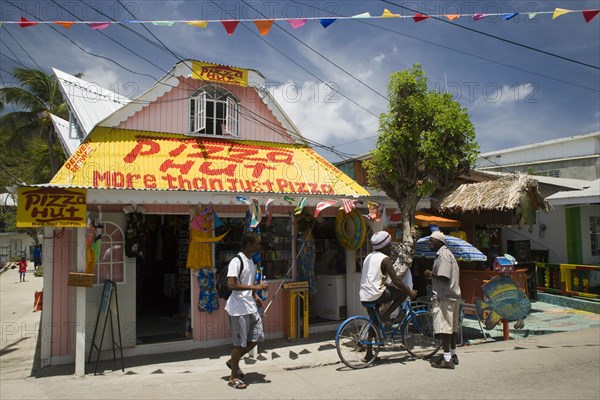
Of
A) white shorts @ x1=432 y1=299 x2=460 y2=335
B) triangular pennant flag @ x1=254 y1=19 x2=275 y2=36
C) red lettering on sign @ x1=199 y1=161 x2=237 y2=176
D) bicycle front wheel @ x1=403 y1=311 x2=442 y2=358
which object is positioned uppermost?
triangular pennant flag @ x1=254 y1=19 x2=275 y2=36

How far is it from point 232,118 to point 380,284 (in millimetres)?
5389

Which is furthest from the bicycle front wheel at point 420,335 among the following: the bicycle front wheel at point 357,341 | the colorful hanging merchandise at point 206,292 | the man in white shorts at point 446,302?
the colorful hanging merchandise at point 206,292

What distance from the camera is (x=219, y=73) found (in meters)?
9.98

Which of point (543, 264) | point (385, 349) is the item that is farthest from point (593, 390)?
point (543, 264)

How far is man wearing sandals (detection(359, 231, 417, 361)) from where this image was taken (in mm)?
6816

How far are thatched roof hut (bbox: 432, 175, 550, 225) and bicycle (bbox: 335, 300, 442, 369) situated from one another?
15.2 ft

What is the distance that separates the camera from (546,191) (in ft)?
50.1

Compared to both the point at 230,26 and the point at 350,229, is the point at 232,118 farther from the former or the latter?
the point at 350,229

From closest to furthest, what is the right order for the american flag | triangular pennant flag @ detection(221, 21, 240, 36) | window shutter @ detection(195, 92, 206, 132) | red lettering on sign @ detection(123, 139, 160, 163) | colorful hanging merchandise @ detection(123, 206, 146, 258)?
triangular pennant flag @ detection(221, 21, 240, 36), colorful hanging merchandise @ detection(123, 206, 146, 258), the american flag, red lettering on sign @ detection(123, 139, 160, 163), window shutter @ detection(195, 92, 206, 132)

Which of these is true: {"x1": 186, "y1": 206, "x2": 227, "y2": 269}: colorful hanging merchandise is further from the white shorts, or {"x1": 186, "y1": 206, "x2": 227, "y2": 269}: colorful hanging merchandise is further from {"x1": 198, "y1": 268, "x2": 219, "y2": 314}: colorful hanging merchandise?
the white shorts

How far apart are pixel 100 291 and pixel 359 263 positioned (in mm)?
5386

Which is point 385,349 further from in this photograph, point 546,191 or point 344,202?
point 546,191

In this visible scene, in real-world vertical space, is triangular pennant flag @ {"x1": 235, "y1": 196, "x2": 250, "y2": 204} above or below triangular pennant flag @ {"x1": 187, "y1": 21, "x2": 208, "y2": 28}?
below

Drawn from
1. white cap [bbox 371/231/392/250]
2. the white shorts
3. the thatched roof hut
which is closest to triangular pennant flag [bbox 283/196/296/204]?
white cap [bbox 371/231/392/250]
